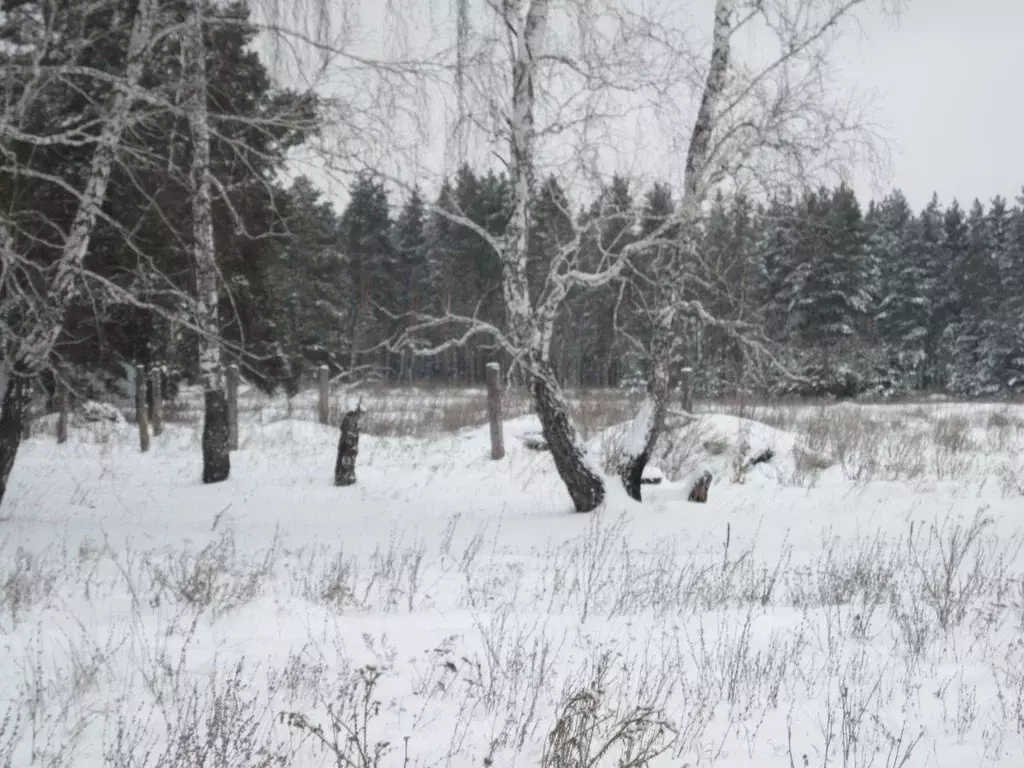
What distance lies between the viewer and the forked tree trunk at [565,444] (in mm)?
7664

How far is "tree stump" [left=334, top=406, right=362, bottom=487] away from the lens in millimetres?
10375

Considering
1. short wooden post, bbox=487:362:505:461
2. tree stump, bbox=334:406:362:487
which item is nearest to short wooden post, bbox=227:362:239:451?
tree stump, bbox=334:406:362:487

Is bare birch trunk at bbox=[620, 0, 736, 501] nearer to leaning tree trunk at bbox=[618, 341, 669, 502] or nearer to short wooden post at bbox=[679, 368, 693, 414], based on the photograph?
leaning tree trunk at bbox=[618, 341, 669, 502]

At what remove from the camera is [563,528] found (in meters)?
7.54

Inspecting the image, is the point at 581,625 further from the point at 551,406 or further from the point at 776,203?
the point at 776,203

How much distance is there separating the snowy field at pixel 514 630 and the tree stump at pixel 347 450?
81 centimetres

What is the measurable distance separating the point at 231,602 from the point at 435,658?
58.6 inches

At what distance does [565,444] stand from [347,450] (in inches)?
154

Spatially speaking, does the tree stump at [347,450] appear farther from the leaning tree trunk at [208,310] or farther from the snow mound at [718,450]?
the snow mound at [718,450]

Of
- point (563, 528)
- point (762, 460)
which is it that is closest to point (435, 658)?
point (563, 528)

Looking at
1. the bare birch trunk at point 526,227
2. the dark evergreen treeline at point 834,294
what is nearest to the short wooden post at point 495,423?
the bare birch trunk at point 526,227

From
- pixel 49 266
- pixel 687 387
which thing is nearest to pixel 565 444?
pixel 49 266

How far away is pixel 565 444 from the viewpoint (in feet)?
25.7

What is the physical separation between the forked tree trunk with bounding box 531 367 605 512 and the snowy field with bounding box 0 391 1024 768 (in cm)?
34
